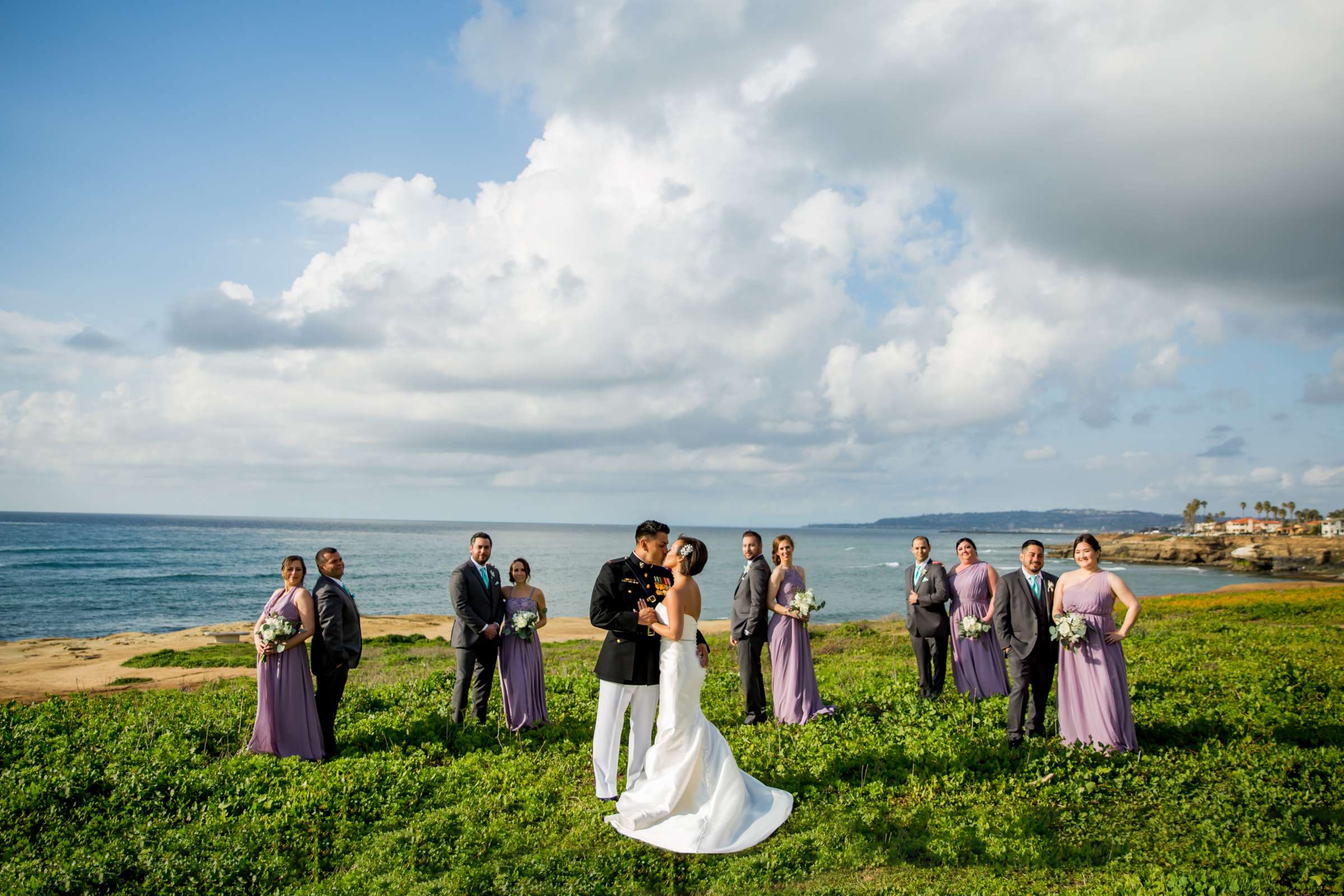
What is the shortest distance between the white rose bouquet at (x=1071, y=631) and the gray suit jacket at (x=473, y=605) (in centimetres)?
692

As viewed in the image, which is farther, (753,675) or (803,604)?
(753,675)

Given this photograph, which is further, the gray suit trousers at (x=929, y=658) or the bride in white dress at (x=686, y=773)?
the gray suit trousers at (x=929, y=658)

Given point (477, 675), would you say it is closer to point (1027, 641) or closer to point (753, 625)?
point (753, 625)

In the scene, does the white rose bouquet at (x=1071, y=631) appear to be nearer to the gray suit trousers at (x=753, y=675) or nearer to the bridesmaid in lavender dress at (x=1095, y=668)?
the bridesmaid in lavender dress at (x=1095, y=668)

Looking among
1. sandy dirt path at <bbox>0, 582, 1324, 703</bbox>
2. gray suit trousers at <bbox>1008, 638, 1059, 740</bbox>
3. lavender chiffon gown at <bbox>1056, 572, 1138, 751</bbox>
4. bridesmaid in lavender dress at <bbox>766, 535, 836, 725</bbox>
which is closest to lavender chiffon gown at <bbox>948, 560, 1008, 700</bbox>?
gray suit trousers at <bbox>1008, 638, 1059, 740</bbox>

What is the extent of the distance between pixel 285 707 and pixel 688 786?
516cm

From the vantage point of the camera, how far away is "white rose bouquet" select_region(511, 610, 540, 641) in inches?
392

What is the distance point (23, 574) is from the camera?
5900 centimetres

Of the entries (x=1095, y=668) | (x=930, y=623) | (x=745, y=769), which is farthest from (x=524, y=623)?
(x=1095, y=668)

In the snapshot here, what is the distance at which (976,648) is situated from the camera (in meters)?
11.7

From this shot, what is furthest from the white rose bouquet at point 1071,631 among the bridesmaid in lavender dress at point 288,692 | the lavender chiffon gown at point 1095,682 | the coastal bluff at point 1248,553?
the coastal bluff at point 1248,553

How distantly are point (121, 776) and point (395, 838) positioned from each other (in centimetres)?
358

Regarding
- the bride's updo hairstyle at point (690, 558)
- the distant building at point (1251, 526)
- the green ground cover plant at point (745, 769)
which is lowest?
the distant building at point (1251, 526)

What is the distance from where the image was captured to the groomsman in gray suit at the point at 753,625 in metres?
10.5
